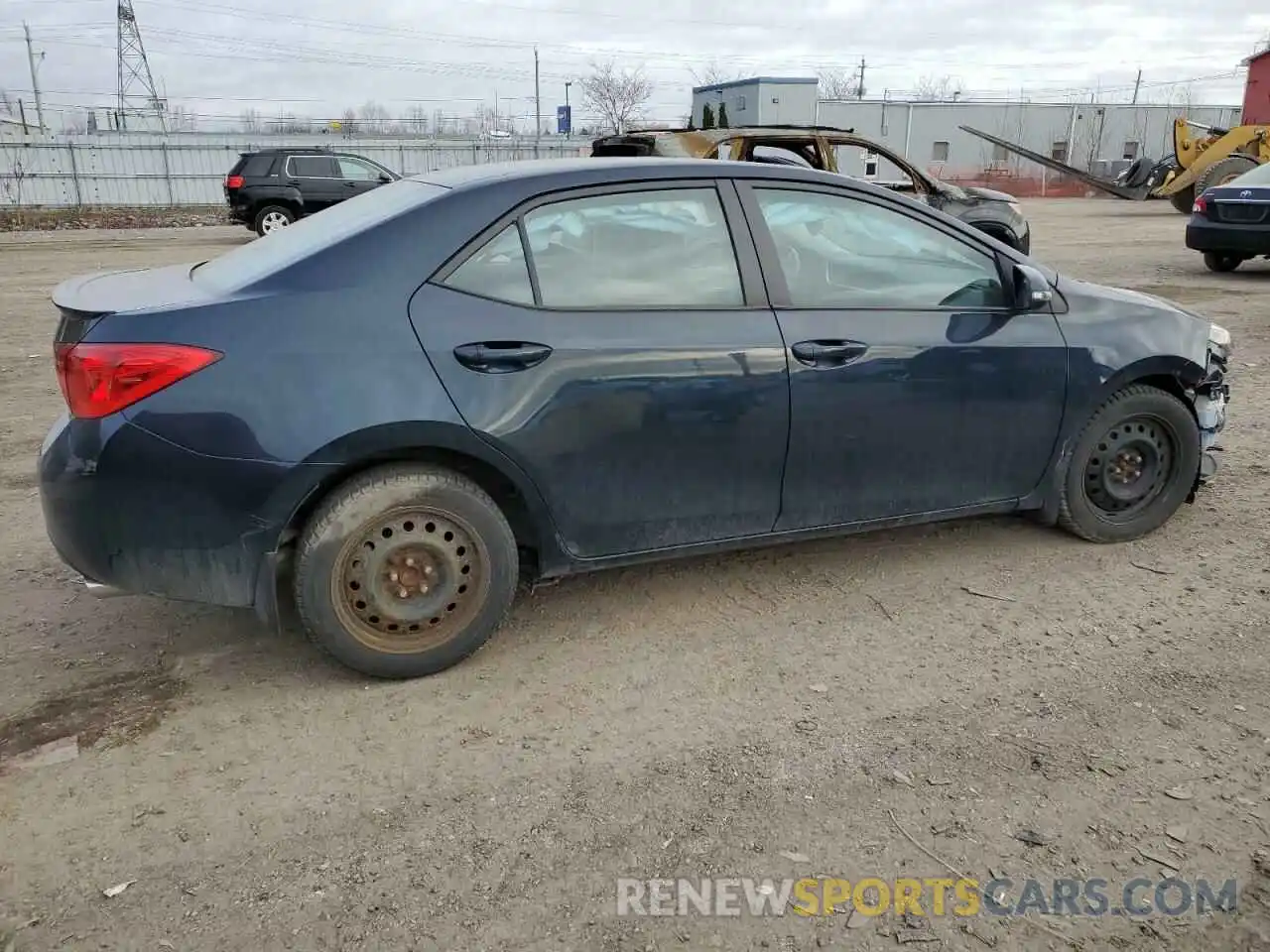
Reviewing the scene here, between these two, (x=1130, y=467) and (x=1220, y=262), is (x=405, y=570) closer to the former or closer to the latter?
Answer: (x=1130, y=467)

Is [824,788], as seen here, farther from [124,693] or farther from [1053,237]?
[1053,237]


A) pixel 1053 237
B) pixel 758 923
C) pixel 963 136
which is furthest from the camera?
pixel 963 136

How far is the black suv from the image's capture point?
58.4ft

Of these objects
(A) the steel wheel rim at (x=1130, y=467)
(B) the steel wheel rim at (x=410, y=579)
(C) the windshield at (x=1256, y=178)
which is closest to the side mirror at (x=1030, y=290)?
(A) the steel wheel rim at (x=1130, y=467)

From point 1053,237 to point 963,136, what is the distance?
104ft

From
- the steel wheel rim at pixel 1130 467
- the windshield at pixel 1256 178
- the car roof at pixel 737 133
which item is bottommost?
the steel wheel rim at pixel 1130 467

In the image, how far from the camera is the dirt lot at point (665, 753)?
236cm

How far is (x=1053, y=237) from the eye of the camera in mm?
18859

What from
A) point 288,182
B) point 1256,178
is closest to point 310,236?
point 1256,178

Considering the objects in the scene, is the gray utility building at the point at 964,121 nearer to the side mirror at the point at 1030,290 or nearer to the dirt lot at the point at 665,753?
the side mirror at the point at 1030,290

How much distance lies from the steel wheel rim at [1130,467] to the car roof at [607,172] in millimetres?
1657

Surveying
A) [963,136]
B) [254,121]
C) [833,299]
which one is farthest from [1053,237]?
[254,121]

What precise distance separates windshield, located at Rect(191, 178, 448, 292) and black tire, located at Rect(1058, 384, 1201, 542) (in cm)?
284

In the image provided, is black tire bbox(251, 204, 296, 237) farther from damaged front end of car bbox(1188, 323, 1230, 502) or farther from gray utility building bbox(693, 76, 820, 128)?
gray utility building bbox(693, 76, 820, 128)
